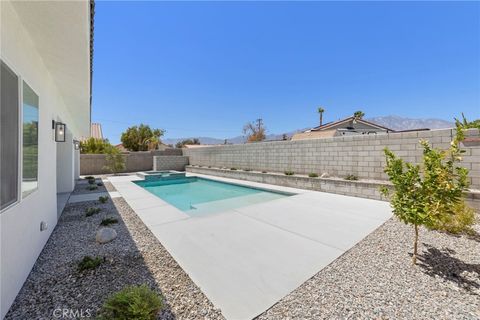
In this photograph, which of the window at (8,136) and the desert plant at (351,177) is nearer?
the window at (8,136)

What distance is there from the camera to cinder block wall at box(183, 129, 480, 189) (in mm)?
6047

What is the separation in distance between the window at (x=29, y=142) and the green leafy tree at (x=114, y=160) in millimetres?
13782

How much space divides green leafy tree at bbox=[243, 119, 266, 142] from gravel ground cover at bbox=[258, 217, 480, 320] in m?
36.2

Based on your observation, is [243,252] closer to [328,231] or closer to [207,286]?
[207,286]

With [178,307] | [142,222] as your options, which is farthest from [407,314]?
[142,222]

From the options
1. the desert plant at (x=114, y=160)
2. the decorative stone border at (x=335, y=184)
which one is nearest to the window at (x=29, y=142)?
the decorative stone border at (x=335, y=184)

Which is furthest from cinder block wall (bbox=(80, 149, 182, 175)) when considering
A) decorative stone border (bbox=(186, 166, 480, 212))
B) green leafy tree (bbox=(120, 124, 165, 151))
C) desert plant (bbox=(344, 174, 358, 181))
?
desert plant (bbox=(344, 174, 358, 181))

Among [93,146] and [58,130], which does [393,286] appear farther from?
[93,146]

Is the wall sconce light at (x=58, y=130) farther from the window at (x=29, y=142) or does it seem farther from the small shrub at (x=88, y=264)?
the small shrub at (x=88, y=264)

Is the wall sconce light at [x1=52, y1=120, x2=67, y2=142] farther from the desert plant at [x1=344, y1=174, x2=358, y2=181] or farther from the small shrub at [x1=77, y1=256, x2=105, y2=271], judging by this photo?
the desert plant at [x1=344, y1=174, x2=358, y2=181]

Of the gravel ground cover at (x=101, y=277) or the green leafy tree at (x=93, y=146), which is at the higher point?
the green leafy tree at (x=93, y=146)

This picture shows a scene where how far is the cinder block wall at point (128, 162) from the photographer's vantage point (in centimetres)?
1592

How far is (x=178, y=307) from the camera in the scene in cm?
212

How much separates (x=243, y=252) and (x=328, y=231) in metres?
2.07
